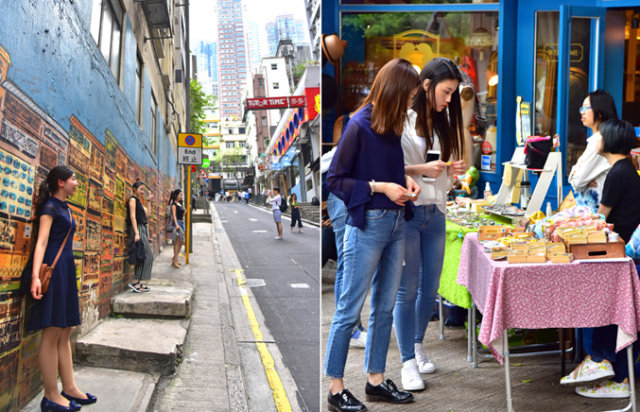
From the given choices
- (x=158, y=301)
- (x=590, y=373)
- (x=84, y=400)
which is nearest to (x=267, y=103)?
(x=84, y=400)

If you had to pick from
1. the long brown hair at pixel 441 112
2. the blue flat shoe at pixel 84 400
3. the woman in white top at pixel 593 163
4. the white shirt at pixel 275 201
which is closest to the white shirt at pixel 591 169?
the woman in white top at pixel 593 163

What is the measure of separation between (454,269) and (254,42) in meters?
2.15

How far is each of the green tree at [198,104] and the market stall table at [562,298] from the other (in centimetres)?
176

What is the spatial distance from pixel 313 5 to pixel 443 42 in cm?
385

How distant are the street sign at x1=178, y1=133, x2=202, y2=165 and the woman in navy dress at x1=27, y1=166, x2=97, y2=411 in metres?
0.61

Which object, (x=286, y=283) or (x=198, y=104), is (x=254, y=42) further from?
(x=286, y=283)

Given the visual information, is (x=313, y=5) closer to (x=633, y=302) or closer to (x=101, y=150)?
(x=101, y=150)

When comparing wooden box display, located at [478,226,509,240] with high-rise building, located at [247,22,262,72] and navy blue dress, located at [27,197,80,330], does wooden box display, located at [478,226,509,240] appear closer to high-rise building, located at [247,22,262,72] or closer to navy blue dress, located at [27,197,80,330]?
high-rise building, located at [247,22,262,72]

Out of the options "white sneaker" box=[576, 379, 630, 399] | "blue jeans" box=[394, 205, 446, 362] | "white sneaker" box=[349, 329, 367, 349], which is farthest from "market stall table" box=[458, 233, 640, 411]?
"white sneaker" box=[349, 329, 367, 349]

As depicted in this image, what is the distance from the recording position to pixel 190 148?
289 cm

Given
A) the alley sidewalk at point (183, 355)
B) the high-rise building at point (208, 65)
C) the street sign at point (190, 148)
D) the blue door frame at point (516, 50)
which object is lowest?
the alley sidewalk at point (183, 355)

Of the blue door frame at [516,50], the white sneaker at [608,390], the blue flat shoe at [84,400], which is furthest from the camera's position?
the blue door frame at [516,50]

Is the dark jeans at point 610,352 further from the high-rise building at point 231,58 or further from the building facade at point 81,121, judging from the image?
the building facade at point 81,121

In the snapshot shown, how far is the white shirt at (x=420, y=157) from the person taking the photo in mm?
3012
